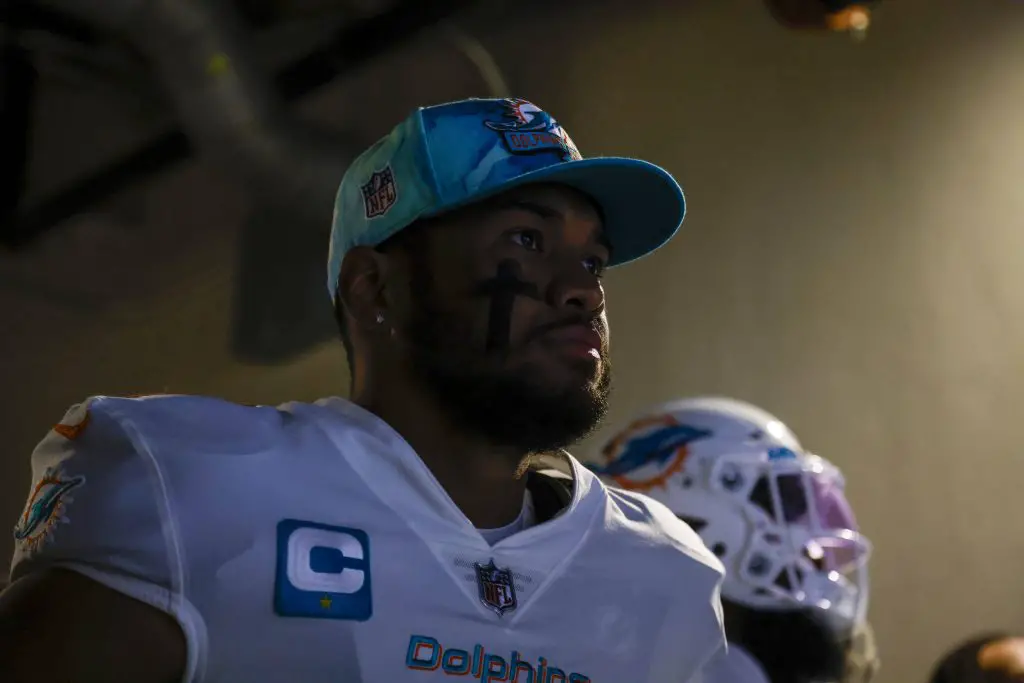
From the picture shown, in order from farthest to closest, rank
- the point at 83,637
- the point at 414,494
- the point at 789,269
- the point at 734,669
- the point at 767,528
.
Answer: the point at 789,269
the point at 767,528
the point at 734,669
the point at 414,494
the point at 83,637

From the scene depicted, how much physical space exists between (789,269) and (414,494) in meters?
2.13

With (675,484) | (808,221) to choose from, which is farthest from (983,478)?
(675,484)

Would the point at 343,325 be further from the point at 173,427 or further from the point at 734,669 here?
the point at 734,669

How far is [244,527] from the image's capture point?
796mm

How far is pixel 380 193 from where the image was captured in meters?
1.09

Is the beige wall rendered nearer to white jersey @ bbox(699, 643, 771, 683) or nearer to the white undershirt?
white jersey @ bbox(699, 643, 771, 683)

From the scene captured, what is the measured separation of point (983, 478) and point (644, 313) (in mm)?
1002

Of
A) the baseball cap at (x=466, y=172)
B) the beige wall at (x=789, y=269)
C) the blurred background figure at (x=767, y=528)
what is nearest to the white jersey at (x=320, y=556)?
the baseball cap at (x=466, y=172)

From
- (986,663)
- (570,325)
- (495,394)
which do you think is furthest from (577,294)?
(986,663)

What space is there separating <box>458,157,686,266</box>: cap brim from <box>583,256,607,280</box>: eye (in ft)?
0.25

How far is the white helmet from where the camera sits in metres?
1.66

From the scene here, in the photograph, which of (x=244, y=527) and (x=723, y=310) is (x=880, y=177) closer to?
(x=723, y=310)

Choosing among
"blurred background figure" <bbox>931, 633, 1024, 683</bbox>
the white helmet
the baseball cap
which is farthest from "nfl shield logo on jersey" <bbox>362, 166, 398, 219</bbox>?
"blurred background figure" <bbox>931, 633, 1024, 683</bbox>

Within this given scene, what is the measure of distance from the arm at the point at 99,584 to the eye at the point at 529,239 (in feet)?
1.44
